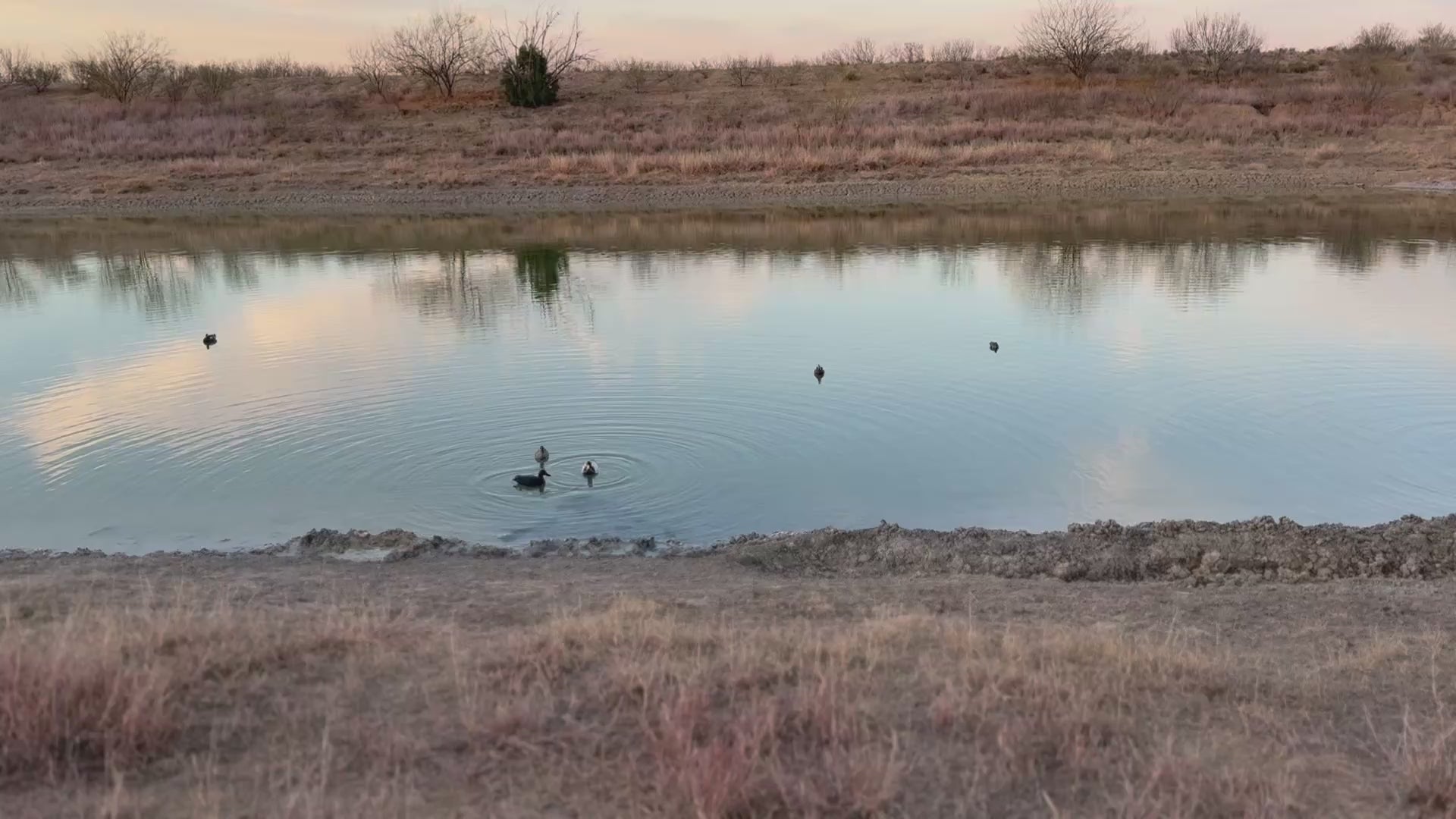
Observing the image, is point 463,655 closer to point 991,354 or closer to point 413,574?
point 413,574

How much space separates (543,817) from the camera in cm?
364

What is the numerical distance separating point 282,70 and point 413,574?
7124cm

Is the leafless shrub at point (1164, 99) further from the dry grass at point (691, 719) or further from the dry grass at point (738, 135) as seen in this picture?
the dry grass at point (691, 719)

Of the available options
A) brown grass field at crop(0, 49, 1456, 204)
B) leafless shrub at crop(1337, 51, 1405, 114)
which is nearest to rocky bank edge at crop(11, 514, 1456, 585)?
brown grass field at crop(0, 49, 1456, 204)

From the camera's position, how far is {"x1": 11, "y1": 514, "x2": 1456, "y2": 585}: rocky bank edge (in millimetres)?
7598

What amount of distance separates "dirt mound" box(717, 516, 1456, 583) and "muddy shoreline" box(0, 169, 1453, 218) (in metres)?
26.9

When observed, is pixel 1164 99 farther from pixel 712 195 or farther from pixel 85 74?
pixel 85 74

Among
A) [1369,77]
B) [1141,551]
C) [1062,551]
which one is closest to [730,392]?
[1062,551]

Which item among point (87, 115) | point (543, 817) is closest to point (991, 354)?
point (543, 817)

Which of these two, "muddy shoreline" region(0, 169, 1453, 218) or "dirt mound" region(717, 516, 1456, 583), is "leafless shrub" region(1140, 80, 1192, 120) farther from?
"dirt mound" region(717, 516, 1456, 583)

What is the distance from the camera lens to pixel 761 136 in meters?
42.0

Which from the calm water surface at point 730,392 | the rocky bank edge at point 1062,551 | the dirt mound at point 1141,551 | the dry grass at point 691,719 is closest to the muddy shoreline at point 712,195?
the calm water surface at point 730,392

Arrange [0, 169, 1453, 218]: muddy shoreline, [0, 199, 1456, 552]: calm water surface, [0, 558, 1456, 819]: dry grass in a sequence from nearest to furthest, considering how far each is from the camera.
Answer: [0, 558, 1456, 819]: dry grass
[0, 199, 1456, 552]: calm water surface
[0, 169, 1453, 218]: muddy shoreline

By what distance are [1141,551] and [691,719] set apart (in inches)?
188
